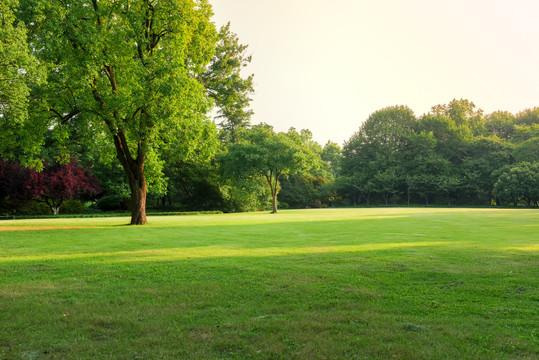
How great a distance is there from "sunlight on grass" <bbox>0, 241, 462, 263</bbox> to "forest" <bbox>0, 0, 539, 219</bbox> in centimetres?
903

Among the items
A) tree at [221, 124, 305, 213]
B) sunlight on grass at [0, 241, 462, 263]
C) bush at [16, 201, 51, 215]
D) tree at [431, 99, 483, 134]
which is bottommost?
sunlight on grass at [0, 241, 462, 263]

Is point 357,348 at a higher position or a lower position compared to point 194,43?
lower

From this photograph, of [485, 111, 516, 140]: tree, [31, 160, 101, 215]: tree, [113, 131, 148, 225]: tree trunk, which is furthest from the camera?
[485, 111, 516, 140]: tree

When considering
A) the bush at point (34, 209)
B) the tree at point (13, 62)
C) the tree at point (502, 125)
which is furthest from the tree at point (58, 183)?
the tree at point (502, 125)

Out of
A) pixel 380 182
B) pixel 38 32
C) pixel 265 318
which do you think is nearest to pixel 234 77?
pixel 38 32

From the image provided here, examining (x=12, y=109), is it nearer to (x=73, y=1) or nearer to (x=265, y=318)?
(x=73, y=1)

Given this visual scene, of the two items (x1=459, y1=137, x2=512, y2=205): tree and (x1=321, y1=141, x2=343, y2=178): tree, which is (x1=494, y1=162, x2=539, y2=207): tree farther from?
(x1=321, y1=141, x2=343, y2=178): tree

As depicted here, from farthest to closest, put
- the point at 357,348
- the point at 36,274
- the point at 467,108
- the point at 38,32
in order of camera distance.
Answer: the point at 467,108 < the point at 38,32 < the point at 36,274 < the point at 357,348

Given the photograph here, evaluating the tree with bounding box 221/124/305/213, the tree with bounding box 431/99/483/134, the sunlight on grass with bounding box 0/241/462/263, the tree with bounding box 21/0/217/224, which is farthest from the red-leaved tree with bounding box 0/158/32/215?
the tree with bounding box 431/99/483/134

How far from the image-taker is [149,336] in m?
4.08

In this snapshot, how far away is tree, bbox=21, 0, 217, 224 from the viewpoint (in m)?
17.7

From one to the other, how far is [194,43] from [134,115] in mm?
6033

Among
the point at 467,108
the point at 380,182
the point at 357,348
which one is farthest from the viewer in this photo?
the point at 467,108

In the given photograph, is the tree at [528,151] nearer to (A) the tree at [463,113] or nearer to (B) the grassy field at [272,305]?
(A) the tree at [463,113]
